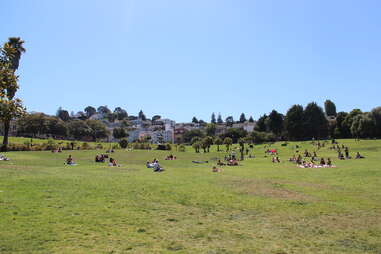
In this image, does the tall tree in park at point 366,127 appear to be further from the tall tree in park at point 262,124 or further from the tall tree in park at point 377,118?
the tall tree in park at point 262,124

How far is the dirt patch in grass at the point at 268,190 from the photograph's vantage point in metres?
16.1

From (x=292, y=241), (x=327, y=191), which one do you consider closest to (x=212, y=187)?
(x=327, y=191)

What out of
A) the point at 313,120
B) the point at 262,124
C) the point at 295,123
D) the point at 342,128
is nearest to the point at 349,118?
the point at 342,128

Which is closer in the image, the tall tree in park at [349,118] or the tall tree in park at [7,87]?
the tall tree in park at [7,87]

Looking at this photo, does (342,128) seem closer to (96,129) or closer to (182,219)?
(96,129)

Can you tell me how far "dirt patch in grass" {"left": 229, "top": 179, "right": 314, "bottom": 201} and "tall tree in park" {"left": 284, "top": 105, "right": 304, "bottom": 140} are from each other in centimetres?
8545

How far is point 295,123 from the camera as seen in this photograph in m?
102

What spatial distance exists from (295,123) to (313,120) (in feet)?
18.2

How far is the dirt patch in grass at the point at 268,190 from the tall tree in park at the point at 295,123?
85.4 meters

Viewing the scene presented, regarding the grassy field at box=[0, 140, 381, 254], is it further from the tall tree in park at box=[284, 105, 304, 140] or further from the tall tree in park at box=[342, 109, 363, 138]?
the tall tree in park at box=[284, 105, 304, 140]

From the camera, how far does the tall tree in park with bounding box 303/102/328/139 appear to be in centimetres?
10156

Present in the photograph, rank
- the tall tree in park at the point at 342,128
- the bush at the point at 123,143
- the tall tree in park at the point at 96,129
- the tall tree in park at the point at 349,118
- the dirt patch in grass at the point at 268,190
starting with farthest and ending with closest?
the tall tree in park at the point at 96,129, the tall tree in park at the point at 342,128, the tall tree in park at the point at 349,118, the bush at the point at 123,143, the dirt patch in grass at the point at 268,190

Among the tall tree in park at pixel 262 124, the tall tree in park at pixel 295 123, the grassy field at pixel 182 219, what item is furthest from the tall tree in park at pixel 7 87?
the tall tree in park at pixel 262 124

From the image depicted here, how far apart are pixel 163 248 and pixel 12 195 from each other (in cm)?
870
